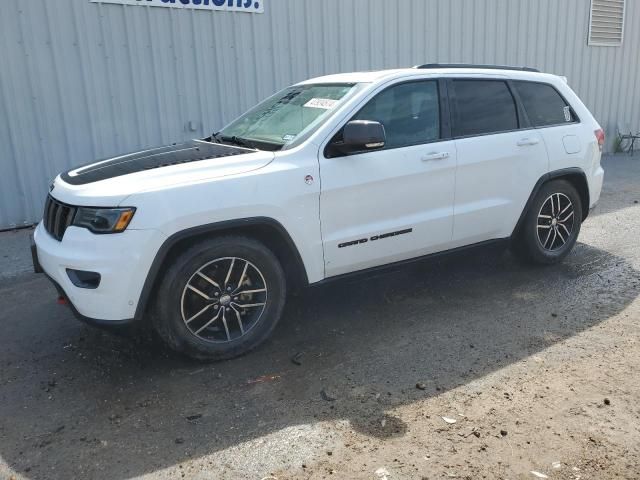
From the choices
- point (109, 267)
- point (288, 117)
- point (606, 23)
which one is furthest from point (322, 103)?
point (606, 23)

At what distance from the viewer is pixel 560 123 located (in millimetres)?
5195

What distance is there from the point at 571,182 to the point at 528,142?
0.77 metres

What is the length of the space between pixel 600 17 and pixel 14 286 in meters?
12.6

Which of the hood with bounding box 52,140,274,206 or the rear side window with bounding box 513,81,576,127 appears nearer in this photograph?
the hood with bounding box 52,140,274,206

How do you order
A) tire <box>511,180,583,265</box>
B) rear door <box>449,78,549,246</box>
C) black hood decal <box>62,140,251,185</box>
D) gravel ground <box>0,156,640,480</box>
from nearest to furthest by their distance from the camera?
gravel ground <box>0,156,640,480</box> < black hood decal <box>62,140,251,185</box> < rear door <box>449,78,549,246</box> < tire <box>511,180,583,265</box>

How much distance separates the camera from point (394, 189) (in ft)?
13.5

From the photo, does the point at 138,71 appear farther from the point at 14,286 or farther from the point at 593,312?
the point at 593,312

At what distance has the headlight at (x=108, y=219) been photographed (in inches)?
128

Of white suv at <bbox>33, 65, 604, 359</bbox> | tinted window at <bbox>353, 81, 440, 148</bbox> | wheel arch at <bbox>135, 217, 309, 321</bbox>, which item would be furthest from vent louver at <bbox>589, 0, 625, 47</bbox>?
wheel arch at <bbox>135, 217, 309, 321</bbox>

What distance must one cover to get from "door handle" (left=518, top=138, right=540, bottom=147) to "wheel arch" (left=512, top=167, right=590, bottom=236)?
302 mm

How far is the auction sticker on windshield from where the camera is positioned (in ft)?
13.6

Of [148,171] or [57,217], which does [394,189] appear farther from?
[57,217]

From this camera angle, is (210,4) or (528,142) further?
(210,4)

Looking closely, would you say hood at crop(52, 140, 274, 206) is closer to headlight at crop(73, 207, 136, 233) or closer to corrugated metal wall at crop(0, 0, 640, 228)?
headlight at crop(73, 207, 136, 233)
